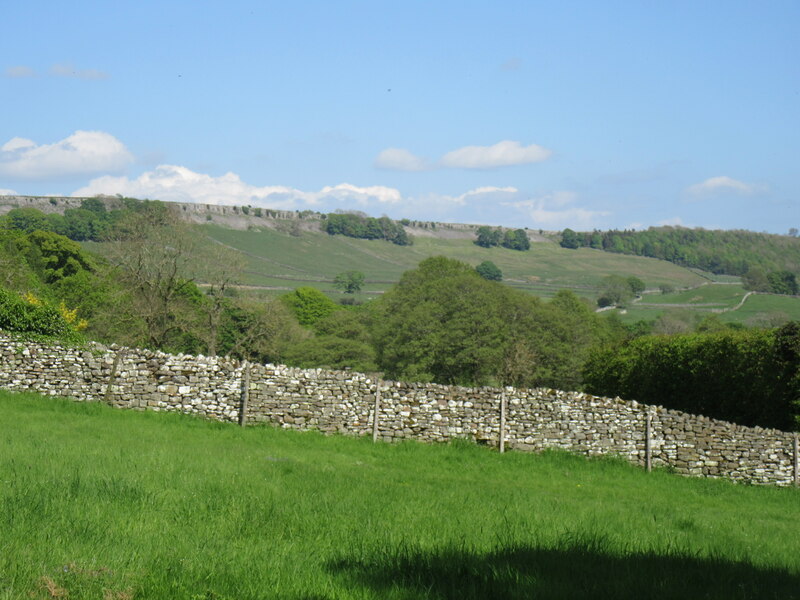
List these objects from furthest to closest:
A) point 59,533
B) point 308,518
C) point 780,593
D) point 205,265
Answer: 1. point 205,265
2. point 308,518
3. point 59,533
4. point 780,593

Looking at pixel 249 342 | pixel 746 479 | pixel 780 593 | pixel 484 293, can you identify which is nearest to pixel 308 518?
pixel 780 593

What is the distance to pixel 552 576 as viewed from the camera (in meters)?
7.53

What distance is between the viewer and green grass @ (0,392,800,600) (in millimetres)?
7094

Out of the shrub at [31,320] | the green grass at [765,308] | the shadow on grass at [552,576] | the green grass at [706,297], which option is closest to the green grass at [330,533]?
the shadow on grass at [552,576]

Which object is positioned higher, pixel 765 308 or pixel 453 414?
pixel 765 308

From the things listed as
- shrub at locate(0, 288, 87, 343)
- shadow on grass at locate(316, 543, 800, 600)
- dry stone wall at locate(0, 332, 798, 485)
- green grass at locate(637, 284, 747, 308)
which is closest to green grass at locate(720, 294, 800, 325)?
green grass at locate(637, 284, 747, 308)

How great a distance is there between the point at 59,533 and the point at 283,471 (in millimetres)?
6975

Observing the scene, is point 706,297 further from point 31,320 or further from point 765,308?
point 31,320

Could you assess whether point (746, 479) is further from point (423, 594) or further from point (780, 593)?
point (423, 594)

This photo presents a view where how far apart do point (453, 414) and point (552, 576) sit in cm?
1500

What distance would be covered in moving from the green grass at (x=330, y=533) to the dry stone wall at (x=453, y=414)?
435 centimetres

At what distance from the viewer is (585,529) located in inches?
416

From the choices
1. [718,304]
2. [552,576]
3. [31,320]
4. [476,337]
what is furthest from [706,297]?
[552,576]

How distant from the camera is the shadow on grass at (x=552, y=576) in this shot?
23.1 ft
